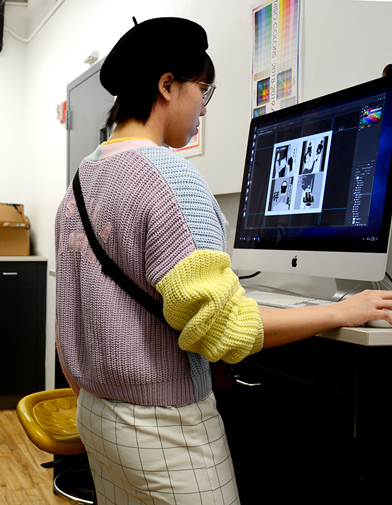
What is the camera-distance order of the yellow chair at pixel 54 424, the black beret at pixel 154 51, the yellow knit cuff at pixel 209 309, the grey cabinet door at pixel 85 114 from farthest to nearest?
the grey cabinet door at pixel 85 114, the yellow chair at pixel 54 424, the black beret at pixel 154 51, the yellow knit cuff at pixel 209 309

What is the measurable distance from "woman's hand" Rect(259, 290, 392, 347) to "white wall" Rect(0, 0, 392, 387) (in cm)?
81

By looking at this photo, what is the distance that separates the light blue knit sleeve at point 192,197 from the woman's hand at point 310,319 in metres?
0.16

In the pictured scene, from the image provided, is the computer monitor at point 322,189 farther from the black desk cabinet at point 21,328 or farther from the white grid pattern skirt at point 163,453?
the black desk cabinet at point 21,328

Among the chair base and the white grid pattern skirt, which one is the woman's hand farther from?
the chair base

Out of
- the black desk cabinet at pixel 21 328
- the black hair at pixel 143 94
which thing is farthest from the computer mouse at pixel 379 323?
the black desk cabinet at pixel 21 328

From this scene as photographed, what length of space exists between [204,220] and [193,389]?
0.31m

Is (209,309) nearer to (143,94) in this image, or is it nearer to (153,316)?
(153,316)

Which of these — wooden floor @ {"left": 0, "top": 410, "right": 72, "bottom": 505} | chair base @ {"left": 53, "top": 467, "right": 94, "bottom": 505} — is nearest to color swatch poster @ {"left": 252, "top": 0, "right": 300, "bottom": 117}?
chair base @ {"left": 53, "top": 467, "right": 94, "bottom": 505}

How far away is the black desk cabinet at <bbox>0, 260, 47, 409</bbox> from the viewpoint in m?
3.53

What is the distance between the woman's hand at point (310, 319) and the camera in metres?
0.88

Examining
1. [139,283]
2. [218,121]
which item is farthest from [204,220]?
[218,121]

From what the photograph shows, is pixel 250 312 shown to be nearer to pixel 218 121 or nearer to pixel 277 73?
pixel 277 73

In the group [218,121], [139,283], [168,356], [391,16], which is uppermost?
[391,16]

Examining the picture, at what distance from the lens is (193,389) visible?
35.9 inches
